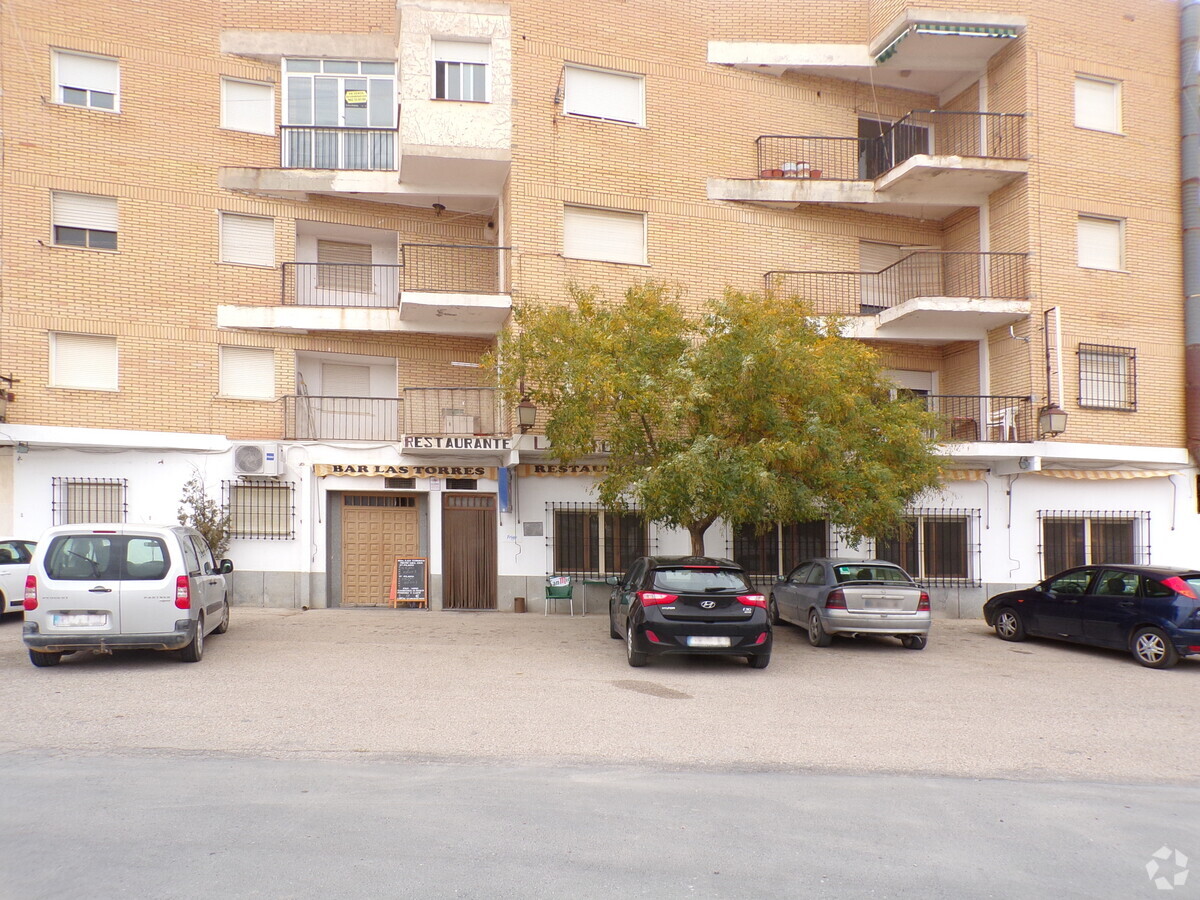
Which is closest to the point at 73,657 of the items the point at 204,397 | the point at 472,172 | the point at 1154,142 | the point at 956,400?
the point at 204,397

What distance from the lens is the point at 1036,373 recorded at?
18188mm

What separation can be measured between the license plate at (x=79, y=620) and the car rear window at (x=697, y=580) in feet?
21.1

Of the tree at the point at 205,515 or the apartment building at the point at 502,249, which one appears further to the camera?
the apartment building at the point at 502,249

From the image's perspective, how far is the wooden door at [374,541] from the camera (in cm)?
1817

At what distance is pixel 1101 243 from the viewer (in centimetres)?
1916

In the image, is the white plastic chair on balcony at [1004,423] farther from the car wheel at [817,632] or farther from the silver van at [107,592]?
the silver van at [107,592]

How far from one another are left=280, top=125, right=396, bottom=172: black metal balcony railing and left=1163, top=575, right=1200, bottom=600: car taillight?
51.6 feet

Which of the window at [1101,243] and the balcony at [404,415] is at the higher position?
the window at [1101,243]

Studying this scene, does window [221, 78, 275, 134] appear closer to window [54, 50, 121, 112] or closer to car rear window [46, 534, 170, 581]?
window [54, 50, 121, 112]

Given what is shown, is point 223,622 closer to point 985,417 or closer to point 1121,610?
point 1121,610

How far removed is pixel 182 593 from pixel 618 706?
210 inches

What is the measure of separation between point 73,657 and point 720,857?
9683 millimetres

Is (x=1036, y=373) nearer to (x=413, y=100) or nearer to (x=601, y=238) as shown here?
(x=601, y=238)

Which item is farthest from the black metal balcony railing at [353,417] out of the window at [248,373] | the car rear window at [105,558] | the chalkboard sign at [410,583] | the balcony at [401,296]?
the car rear window at [105,558]
